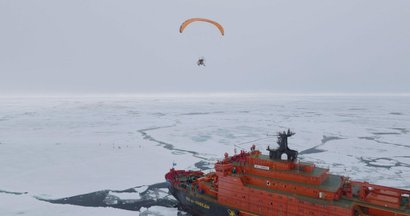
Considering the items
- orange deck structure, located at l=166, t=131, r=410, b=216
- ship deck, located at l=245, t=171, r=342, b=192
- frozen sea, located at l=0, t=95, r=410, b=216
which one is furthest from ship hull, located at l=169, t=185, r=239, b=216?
ship deck, located at l=245, t=171, r=342, b=192

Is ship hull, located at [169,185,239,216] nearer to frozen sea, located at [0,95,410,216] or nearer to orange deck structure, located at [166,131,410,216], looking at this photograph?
orange deck structure, located at [166,131,410,216]

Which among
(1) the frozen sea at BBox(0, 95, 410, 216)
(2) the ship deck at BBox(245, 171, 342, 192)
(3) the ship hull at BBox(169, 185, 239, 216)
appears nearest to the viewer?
(2) the ship deck at BBox(245, 171, 342, 192)

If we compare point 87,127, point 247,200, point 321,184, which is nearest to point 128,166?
point 247,200

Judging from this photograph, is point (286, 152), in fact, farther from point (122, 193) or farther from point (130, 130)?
point (130, 130)

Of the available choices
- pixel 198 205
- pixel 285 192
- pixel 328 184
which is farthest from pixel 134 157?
pixel 328 184

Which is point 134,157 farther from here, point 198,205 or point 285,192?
point 285,192

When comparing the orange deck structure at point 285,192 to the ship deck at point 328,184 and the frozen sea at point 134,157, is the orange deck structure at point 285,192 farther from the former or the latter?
the frozen sea at point 134,157

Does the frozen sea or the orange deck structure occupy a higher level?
the orange deck structure

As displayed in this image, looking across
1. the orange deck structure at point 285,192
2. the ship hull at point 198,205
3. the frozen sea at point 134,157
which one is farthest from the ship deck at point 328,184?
the frozen sea at point 134,157
